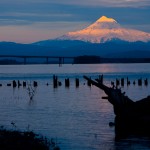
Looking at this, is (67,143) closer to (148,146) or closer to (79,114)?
(148,146)

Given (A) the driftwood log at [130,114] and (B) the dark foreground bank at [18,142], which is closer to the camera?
(B) the dark foreground bank at [18,142]

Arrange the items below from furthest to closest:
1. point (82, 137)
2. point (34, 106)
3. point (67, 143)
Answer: point (34, 106) → point (82, 137) → point (67, 143)

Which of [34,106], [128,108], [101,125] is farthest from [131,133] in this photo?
[34,106]

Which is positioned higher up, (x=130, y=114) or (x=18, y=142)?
(x=18, y=142)

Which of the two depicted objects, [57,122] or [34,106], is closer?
[57,122]

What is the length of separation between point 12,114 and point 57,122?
6790mm

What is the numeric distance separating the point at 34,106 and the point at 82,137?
2176 centimetres

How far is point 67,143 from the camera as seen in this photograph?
27.5m

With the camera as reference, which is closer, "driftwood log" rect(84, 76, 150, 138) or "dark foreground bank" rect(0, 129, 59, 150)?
"dark foreground bank" rect(0, 129, 59, 150)

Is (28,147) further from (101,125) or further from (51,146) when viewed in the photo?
(101,125)

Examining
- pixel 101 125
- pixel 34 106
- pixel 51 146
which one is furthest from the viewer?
pixel 34 106

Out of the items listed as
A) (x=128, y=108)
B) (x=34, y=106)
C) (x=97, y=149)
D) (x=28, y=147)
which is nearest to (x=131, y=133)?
(x=128, y=108)

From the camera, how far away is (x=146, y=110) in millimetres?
30844

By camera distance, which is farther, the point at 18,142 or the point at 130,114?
the point at 130,114
